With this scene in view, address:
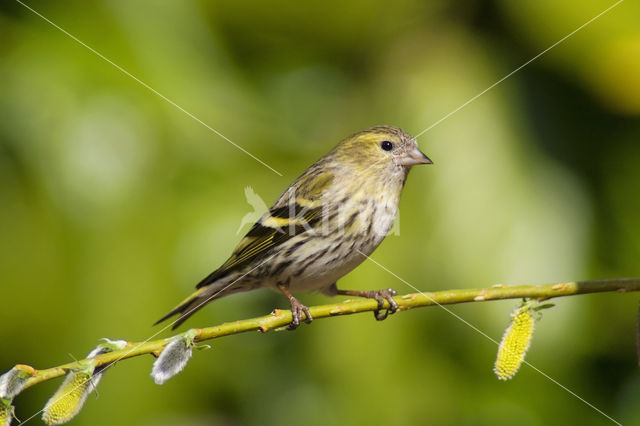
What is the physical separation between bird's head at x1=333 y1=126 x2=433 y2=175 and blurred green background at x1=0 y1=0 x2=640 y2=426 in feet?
1.10

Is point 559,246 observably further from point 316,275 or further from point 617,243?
point 316,275

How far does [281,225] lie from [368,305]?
4.61 feet

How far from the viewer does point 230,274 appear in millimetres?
3133

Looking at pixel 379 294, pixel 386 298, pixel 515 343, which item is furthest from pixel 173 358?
pixel 379 294

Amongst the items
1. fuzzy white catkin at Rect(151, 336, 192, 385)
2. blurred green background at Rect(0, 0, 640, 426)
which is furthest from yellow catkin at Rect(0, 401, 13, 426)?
blurred green background at Rect(0, 0, 640, 426)

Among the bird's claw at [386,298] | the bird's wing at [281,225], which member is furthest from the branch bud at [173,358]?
the bird's wing at [281,225]

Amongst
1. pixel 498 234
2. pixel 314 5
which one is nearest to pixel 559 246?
pixel 498 234

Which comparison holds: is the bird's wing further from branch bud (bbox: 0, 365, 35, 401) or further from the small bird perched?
branch bud (bbox: 0, 365, 35, 401)

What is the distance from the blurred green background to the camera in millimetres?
3266

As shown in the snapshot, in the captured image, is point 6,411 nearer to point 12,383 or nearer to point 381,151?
point 12,383

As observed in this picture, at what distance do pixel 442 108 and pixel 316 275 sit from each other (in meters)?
1.19

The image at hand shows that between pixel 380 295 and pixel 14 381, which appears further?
pixel 380 295

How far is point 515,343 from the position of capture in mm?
1783

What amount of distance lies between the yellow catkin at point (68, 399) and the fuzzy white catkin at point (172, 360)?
0.14 meters
